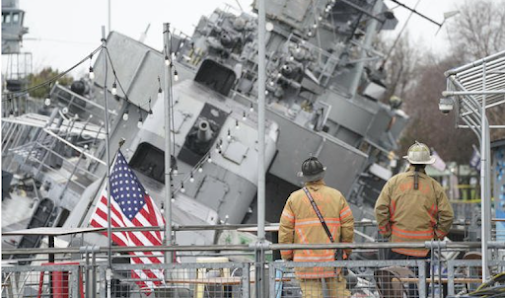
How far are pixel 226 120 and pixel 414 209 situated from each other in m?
18.2

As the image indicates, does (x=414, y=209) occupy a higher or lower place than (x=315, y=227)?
higher

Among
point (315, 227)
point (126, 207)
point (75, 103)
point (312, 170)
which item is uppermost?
point (75, 103)

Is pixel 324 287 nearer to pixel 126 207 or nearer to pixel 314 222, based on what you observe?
pixel 314 222

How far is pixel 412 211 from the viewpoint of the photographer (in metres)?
14.9

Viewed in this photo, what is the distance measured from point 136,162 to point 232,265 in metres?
18.9

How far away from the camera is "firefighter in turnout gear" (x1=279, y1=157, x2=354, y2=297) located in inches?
551

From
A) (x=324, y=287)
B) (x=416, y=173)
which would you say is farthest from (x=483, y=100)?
(x=324, y=287)

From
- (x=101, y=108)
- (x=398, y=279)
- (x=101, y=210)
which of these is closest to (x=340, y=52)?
(x=101, y=108)

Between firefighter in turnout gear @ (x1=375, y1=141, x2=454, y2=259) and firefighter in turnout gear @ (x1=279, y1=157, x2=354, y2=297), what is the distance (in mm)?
844

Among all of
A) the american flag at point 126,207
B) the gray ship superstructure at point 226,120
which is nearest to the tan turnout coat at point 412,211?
the american flag at point 126,207

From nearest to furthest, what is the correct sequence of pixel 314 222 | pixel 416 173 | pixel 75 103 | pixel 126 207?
1. pixel 314 222
2. pixel 416 173
3. pixel 126 207
4. pixel 75 103

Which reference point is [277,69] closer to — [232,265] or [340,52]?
[340,52]

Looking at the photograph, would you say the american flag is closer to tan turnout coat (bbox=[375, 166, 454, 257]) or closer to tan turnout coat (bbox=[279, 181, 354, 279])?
tan turnout coat (bbox=[375, 166, 454, 257])

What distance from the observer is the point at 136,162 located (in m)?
32.3
